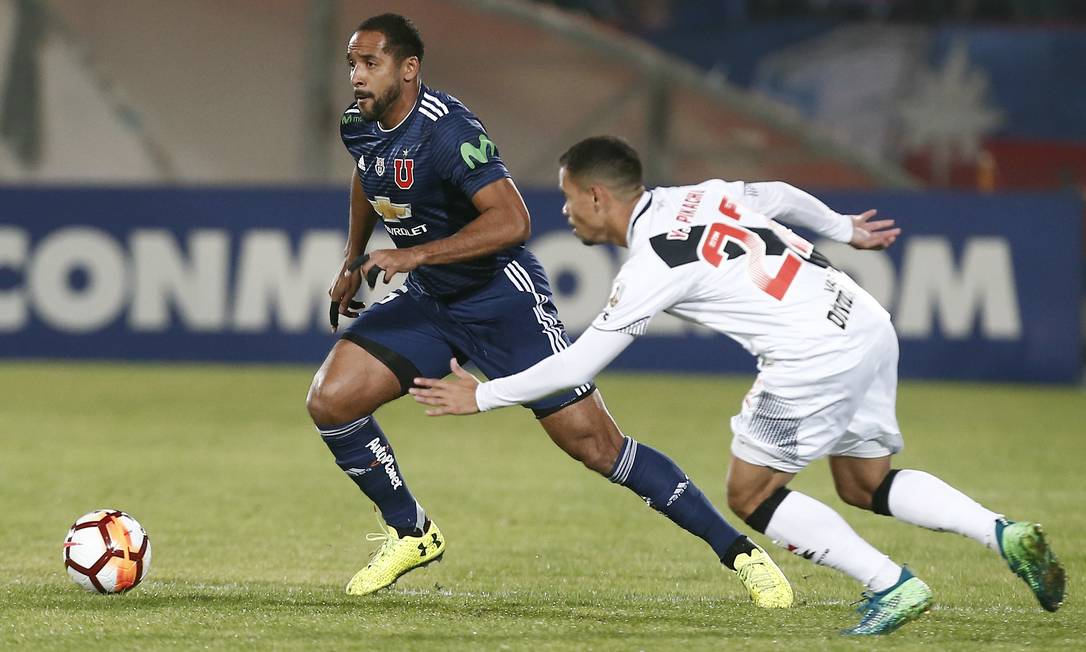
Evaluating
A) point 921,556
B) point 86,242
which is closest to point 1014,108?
point 86,242

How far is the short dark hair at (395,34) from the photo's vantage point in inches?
227

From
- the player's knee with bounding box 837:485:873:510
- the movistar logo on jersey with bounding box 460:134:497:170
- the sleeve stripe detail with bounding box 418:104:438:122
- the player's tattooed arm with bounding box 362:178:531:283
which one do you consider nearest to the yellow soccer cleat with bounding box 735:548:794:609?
the player's knee with bounding box 837:485:873:510

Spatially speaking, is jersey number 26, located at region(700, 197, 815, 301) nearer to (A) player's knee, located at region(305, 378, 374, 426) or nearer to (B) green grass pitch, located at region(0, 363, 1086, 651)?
(B) green grass pitch, located at region(0, 363, 1086, 651)

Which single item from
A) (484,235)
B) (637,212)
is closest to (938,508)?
(637,212)

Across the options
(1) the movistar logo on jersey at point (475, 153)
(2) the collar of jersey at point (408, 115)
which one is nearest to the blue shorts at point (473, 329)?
(1) the movistar logo on jersey at point (475, 153)

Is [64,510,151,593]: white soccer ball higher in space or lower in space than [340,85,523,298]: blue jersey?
lower

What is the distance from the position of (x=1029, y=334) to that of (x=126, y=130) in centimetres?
1059

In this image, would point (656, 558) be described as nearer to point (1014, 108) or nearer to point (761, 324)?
point (761, 324)

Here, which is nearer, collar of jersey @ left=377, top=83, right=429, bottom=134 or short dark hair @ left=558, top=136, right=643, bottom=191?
short dark hair @ left=558, top=136, right=643, bottom=191

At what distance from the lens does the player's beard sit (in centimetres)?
575

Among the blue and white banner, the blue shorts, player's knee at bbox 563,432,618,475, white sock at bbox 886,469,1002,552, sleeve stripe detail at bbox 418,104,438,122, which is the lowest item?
the blue and white banner

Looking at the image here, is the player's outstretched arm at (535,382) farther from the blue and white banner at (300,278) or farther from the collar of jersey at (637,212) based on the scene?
the blue and white banner at (300,278)

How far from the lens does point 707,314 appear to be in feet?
16.4

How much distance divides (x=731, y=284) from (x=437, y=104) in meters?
1.54
